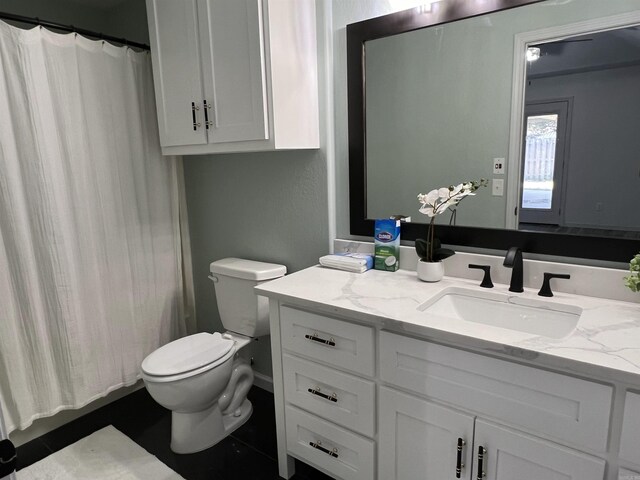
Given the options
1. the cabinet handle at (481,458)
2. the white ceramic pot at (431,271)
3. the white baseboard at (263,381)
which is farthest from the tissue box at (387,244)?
the white baseboard at (263,381)

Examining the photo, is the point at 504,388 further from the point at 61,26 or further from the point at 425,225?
the point at 61,26

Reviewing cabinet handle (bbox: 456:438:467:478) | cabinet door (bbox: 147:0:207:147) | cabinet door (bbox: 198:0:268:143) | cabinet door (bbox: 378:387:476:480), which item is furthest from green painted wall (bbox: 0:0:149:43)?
cabinet handle (bbox: 456:438:467:478)

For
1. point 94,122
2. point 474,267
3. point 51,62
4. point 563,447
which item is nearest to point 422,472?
point 563,447

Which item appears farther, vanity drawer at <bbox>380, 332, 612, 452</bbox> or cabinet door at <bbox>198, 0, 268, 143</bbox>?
cabinet door at <bbox>198, 0, 268, 143</bbox>

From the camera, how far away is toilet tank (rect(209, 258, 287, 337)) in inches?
80.7

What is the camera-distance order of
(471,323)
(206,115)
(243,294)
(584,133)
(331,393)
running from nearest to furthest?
(471,323), (584,133), (331,393), (206,115), (243,294)

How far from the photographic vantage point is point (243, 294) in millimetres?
2098

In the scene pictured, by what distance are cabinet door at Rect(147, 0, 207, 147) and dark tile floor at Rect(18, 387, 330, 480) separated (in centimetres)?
140

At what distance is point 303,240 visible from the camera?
207cm

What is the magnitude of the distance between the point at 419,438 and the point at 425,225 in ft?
2.65

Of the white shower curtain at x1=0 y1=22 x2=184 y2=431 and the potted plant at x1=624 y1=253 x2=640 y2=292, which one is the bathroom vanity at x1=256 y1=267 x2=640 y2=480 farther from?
the white shower curtain at x1=0 y1=22 x2=184 y2=431

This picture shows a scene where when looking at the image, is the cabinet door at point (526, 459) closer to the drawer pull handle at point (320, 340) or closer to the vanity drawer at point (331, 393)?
the vanity drawer at point (331, 393)

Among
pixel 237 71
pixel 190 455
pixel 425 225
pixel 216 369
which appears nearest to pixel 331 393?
pixel 216 369

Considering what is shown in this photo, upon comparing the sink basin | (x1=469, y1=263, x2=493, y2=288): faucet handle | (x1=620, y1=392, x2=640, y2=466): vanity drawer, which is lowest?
(x1=620, y1=392, x2=640, y2=466): vanity drawer
